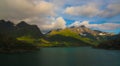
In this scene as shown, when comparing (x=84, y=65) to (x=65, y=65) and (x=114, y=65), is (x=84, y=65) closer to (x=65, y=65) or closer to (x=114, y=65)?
(x=65, y=65)

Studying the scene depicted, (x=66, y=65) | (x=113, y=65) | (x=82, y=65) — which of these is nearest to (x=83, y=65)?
(x=82, y=65)

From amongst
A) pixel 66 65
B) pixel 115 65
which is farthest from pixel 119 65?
pixel 66 65

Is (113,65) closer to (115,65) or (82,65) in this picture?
(115,65)

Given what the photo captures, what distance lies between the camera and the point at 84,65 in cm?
11075

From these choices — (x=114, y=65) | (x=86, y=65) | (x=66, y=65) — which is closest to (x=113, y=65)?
(x=114, y=65)

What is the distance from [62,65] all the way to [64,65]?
3.88 feet

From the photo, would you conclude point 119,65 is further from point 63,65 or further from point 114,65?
point 63,65

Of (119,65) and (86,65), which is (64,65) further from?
(119,65)

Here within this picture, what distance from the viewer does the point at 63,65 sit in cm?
11031

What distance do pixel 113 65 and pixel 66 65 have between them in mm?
29098

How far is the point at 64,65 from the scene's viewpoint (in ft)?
362

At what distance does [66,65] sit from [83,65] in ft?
33.2

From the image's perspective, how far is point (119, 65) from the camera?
113250mm

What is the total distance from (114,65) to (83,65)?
64.4 feet
